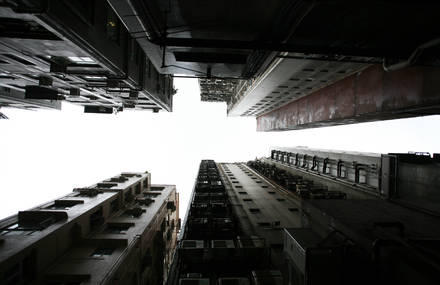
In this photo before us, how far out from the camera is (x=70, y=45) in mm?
11352

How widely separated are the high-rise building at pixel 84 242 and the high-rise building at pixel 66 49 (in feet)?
33.0

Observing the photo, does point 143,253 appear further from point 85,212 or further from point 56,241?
point 56,241

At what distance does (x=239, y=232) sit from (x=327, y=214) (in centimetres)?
925

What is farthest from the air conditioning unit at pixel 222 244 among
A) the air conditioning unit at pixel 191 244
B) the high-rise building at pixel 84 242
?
the high-rise building at pixel 84 242

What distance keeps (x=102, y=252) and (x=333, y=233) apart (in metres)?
19.3

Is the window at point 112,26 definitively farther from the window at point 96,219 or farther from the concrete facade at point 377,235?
the window at point 96,219

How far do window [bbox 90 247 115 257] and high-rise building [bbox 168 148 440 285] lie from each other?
25.5 ft

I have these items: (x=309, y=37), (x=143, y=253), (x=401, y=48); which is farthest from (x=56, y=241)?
(x=401, y=48)

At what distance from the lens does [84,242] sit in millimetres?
20438

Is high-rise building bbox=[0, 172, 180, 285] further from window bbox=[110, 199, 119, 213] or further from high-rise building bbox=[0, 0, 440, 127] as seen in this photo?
high-rise building bbox=[0, 0, 440, 127]

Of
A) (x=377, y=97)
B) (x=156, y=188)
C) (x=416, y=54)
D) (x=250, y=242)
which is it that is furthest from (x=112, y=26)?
(x=156, y=188)

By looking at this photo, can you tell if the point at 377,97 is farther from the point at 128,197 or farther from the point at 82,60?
the point at 128,197

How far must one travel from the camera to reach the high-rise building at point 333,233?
673 centimetres

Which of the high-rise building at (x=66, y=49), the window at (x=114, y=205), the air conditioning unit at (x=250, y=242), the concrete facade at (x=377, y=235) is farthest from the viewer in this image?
the window at (x=114, y=205)
